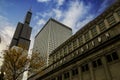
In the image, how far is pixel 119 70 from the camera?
60.0 feet

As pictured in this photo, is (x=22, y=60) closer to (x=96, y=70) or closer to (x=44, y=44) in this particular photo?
(x=96, y=70)

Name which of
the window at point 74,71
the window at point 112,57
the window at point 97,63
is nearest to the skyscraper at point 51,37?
the window at point 74,71

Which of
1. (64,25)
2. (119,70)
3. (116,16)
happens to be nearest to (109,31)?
(116,16)

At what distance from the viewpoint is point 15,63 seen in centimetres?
2167

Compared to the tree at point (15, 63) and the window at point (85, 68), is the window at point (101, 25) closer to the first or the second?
the window at point (85, 68)

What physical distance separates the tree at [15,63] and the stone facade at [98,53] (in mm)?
8733

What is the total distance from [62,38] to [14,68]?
441 feet

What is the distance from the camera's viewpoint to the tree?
70.8 feet

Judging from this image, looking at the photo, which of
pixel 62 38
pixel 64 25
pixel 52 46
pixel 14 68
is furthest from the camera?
pixel 64 25

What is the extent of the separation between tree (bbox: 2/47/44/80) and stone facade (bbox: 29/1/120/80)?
8.73 m

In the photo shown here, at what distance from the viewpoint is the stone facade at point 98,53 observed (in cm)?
2017

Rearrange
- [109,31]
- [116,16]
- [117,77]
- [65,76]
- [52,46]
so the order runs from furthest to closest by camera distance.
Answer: [52,46]
[65,76]
[116,16]
[109,31]
[117,77]

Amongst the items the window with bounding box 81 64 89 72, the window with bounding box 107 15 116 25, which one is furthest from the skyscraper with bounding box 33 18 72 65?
the window with bounding box 107 15 116 25

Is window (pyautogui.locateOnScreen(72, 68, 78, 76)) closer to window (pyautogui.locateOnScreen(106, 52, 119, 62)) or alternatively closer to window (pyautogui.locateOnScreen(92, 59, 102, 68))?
window (pyautogui.locateOnScreen(92, 59, 102, 68))
